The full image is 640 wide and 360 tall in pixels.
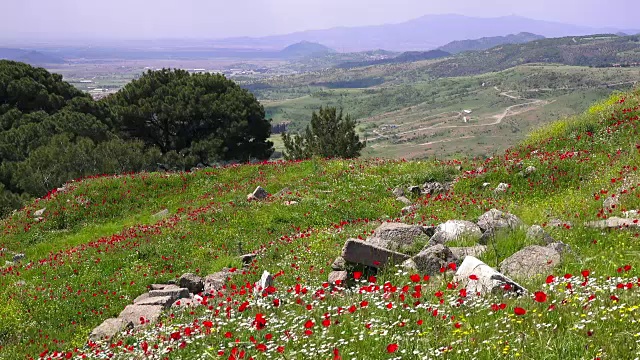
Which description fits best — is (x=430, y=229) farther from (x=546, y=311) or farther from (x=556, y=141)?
(x=556, y=141)

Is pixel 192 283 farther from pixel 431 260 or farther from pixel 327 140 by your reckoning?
pixel 327 140

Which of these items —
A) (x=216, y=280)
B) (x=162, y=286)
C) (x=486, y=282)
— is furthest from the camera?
(x=162, y=286)

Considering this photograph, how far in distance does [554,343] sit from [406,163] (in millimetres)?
21823

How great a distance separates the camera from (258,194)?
23.1 m

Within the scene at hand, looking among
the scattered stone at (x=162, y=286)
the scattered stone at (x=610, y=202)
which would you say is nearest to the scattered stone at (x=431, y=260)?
the scattered stone at (x=610, y=202)

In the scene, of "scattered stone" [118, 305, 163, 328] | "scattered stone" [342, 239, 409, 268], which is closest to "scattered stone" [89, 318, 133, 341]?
"scattered stone" [118, 305, 163, 328]

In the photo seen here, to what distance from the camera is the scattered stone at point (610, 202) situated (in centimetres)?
1157

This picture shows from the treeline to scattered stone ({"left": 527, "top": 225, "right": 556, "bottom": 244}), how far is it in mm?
32327

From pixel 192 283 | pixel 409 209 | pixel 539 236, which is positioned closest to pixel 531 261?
pixel 539 236

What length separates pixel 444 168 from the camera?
22.7m

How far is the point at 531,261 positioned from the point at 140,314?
365 inches

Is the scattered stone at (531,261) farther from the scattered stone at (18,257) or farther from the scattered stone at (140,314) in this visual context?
the scattered stone at (18,257)

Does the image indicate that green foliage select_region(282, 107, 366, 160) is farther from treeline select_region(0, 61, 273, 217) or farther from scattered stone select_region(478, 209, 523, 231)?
scattered stone select_region(478, 209, 523, 231)

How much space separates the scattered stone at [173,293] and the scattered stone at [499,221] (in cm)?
843
